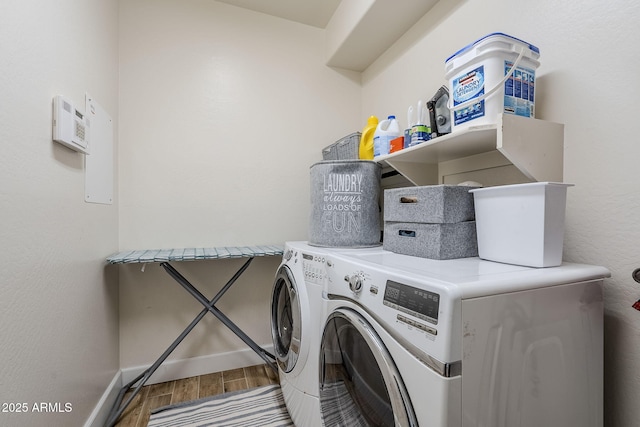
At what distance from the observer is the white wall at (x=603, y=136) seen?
0.86 metres

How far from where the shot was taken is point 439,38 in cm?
161

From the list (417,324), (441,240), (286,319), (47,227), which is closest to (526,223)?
(441,240)

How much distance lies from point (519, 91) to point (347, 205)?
2.74ft

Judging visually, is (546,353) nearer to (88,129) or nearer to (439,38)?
(439,38)

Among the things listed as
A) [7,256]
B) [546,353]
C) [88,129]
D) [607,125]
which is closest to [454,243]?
[546,353]

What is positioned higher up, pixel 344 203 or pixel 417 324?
pixel 344 203

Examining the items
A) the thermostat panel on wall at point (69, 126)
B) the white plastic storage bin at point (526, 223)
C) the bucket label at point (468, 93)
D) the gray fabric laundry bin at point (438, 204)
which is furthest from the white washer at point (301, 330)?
the thermostat panel on wall at point (69, 126)

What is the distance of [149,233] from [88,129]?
29.7 inches

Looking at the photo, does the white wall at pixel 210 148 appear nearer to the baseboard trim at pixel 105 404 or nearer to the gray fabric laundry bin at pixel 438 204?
the baseboard trim at pixel 105 404

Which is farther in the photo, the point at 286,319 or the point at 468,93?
the point at 286,319

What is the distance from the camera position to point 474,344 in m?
0.62

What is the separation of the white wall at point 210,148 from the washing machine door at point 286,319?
0.52m

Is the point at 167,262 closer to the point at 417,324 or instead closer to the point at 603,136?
the point at 417,324

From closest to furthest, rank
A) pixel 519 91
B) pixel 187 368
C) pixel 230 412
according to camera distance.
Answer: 1. pixel 519 91
2. pixel 230 412
3. pixel 187 368
